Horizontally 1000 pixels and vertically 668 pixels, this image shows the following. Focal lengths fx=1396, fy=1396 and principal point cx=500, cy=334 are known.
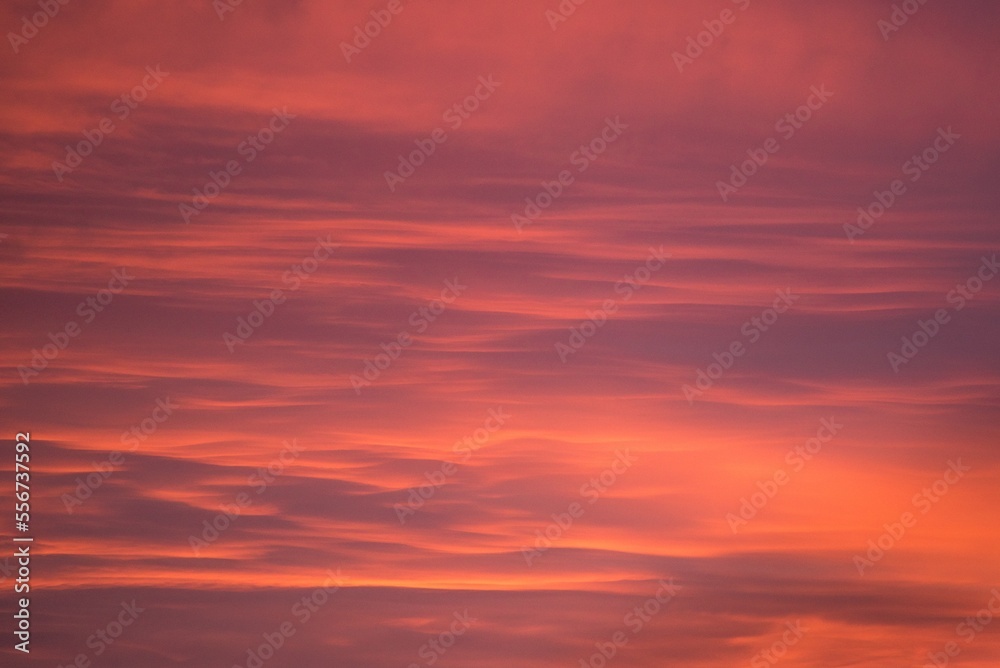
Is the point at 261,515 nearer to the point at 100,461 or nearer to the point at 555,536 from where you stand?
the point at 100,461

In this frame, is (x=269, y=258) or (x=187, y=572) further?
(x=269, y=258)

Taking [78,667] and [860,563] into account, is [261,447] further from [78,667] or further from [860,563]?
[860,563]

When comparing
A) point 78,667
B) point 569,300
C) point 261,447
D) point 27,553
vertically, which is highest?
point 569,300

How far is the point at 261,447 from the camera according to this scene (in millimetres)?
11852

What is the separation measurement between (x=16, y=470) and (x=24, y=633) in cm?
135

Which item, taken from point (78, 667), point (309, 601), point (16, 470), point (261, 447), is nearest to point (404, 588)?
point (309, 601)

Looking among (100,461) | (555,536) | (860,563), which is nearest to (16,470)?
(100,461)

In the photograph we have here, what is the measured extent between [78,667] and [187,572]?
1.11 meters

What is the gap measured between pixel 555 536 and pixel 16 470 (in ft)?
14.7

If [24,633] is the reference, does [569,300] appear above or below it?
above

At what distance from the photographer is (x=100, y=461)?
1173 cm

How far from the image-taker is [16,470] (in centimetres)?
1156

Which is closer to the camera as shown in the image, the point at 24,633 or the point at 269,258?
the point at 24,633

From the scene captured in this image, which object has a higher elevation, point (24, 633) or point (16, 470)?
point (16, 470)
